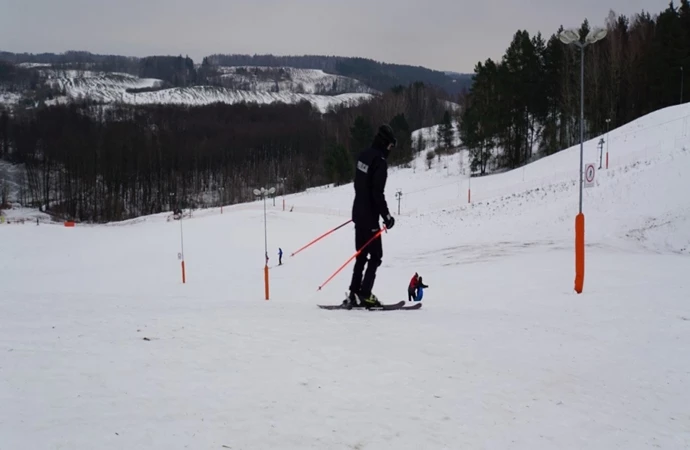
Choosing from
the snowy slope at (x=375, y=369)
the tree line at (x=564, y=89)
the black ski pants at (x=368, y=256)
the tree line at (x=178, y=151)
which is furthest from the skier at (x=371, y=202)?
the tree line at (x=178, y=151)

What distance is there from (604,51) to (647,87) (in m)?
7.33

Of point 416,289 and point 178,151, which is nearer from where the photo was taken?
point 416,289

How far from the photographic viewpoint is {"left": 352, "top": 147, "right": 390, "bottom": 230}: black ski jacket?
786cm

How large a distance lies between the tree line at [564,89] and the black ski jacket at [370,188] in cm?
5050

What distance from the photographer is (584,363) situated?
568 centimetres

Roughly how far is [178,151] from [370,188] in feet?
389

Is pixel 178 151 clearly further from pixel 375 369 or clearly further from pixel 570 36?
pixel 375 369

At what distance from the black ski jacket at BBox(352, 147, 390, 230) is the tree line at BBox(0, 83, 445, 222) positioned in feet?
224

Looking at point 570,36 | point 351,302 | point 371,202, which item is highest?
point 570,36

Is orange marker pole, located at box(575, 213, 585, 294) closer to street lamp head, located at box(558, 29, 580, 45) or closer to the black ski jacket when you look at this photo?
street lamp head, located at box(558, 29, 580, 45)

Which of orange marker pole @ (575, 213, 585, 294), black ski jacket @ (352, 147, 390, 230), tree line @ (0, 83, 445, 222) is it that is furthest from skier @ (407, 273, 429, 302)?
tree line @ (0, 83, 445, 222)

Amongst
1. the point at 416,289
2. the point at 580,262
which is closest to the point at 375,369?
the point at 416,289

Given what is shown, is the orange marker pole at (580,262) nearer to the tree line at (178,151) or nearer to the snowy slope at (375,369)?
the snowy slope at (375,369)

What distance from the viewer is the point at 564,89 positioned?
53312mm
